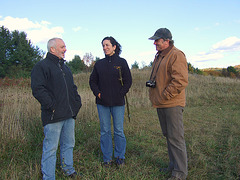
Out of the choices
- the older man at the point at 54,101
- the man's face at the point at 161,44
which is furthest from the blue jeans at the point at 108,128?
the man's face at the point at 161,44

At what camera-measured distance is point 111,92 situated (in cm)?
323

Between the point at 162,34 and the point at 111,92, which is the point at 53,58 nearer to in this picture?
the point at 111,92

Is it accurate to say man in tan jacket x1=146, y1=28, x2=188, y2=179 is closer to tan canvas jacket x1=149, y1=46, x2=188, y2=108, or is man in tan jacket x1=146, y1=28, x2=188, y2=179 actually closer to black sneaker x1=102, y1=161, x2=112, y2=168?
tan canvas jacket x1=149, y1=46, x2=188, y2=108

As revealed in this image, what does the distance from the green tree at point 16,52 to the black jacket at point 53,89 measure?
2265 cm

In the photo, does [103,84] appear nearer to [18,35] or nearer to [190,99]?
[190,99]

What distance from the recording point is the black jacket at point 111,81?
3223 millimetres

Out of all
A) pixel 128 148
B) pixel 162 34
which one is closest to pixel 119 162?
pixel 128 148

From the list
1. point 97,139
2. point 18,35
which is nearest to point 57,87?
point 97,139

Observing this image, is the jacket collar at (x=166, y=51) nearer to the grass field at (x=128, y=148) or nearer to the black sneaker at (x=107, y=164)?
the grass field at (x=128, y=148)

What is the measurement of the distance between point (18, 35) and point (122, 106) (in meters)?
27.7

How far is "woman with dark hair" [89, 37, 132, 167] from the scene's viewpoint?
3244mm

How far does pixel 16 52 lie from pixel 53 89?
25.0 m

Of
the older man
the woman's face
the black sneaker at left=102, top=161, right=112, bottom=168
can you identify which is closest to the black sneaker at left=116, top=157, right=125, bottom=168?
the black sneaker at left=102, top=161, right=112, bottom=168

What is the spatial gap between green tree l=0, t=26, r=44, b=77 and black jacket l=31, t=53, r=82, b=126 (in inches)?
892
